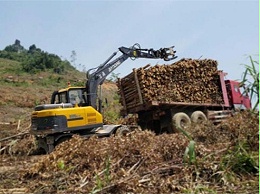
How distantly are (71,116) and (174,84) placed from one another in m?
3.83

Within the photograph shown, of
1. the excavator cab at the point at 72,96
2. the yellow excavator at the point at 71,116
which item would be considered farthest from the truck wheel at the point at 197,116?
the excavator cab at the point at 72,96

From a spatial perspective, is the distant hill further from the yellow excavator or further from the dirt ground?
the dirt ground

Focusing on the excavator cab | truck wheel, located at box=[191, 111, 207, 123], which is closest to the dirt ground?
the excavator cab

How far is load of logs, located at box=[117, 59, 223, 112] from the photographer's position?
11703mm

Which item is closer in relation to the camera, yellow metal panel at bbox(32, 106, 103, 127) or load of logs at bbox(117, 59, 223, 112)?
yellow metal panel at bbox(32, 106, 103, 127)

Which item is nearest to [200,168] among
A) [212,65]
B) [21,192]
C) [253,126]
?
Result: [253,126]

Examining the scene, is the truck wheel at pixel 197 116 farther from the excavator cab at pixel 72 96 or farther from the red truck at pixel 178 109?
the excavator cab at pixel 72 96

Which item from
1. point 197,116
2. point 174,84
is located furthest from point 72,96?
point 197,116

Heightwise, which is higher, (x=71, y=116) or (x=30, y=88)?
(x=30, y=88)

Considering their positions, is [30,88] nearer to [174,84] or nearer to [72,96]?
[72,96]

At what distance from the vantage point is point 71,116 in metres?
10.4

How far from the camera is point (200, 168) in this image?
479cm

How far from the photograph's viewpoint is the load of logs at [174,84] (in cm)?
1170

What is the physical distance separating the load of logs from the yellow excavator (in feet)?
3.62
